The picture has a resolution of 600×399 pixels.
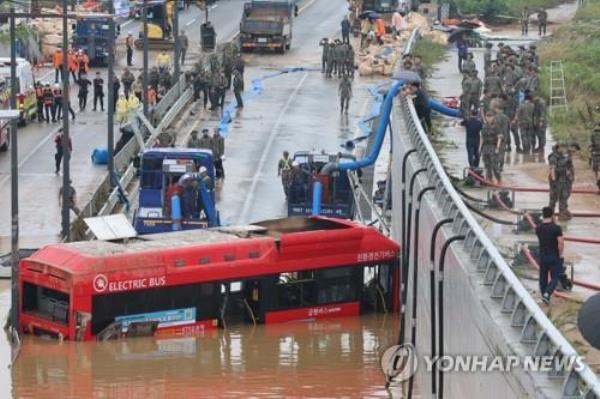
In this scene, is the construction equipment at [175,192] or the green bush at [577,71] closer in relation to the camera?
the construction equipment at [175,192]

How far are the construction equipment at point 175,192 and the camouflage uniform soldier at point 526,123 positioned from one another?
6.60 metres

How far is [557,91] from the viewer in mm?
48406

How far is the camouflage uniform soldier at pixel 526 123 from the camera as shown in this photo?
39.1 meters

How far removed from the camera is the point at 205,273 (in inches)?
1379

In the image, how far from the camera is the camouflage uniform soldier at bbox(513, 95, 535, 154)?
39.1 metres

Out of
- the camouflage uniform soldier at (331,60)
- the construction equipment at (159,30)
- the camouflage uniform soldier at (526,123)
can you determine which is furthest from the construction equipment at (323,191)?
the construction equipment at (159,30)

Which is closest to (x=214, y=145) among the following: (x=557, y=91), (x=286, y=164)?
(x=286, y=164)

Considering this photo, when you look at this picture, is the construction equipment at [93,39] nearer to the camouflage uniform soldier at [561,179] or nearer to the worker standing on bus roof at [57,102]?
the worker standing on bus roof at [57,102]

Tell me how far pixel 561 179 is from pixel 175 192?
1227 centimetres

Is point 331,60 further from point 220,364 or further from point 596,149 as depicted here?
point 220,364

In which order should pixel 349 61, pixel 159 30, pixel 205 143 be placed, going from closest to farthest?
pixel 205 143, pixel 349 61, pixel 159 30

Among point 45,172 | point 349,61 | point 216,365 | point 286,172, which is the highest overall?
point 349,61

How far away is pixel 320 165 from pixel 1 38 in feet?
102

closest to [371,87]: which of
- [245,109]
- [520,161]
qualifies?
[245,109]
